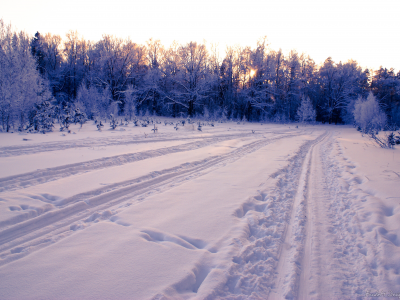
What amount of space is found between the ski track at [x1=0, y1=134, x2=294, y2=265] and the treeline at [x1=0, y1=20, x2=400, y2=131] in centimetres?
2373

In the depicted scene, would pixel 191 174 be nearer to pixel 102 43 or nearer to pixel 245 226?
pixel 245 226

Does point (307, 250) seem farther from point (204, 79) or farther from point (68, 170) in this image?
point (204, 79)

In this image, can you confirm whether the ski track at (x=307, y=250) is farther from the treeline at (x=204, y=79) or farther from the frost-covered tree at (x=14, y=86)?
the treeline at (x=204, y=79)

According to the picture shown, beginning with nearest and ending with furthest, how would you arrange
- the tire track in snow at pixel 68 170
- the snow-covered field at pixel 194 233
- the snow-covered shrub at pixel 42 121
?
the snow-covered field at pixel 194 233 < the tire track in snow at pixel 68 170 < the snow-covered shrub at pixel 42 121

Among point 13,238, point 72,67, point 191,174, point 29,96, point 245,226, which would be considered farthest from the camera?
point 72,67

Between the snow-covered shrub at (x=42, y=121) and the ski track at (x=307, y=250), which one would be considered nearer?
the ski track at (x=307, y=250)

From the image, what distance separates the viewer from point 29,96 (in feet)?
49.6

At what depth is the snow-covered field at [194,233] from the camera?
229 centimetres

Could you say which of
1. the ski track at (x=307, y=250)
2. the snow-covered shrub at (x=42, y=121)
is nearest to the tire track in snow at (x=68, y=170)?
the ski track at (x=307, y=250)

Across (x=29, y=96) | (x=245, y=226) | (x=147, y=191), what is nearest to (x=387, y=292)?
(x=245, y=226)

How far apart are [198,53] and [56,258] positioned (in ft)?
118

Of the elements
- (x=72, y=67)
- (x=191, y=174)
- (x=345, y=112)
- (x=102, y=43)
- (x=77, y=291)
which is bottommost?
(x=77, y=291)

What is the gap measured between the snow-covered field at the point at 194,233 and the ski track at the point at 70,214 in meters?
0.02

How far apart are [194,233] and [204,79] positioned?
107 ft
